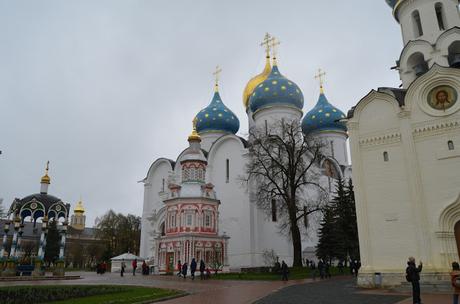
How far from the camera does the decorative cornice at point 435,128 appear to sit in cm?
1274

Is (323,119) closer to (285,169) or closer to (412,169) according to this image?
(285,169)

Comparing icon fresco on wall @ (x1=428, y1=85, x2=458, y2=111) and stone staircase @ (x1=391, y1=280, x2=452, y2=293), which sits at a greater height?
icon fresco on wall @ (x1=428, y1=85, x2=458, y2=111)

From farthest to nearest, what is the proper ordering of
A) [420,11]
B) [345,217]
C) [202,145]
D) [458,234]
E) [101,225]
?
[101,225], [202,145], [345,217], [420,11], [458,234]

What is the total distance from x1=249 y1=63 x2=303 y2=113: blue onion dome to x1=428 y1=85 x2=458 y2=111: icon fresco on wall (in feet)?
51.0

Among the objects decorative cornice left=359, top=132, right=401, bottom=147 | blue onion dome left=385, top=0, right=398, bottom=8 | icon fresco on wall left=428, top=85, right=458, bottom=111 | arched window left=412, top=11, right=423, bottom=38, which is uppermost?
blue onion dome left=385, top=0, right=398, bottom=8

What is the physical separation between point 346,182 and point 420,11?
18876 mm

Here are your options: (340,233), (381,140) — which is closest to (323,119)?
(340,233)

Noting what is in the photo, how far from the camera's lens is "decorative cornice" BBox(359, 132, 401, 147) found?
539 inches

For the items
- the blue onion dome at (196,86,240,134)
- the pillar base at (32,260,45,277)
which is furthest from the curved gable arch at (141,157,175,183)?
the pillar base at (32,260,45,277)

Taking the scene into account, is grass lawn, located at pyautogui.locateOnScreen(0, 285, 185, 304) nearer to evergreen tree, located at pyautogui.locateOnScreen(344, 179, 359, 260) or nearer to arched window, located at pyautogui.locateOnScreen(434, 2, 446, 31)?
evergreen tree, located at pyautogui.locateOnScreen(344, 179, 359, 260)

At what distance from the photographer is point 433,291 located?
10969 millimetres

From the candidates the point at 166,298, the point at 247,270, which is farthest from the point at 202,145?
the point at 166,298

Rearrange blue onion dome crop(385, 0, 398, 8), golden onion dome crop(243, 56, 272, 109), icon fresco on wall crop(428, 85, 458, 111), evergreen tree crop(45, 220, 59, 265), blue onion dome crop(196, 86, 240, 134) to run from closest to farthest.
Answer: icon fresco on wall crop(428, 85, 458, 111)
blue onion dome crop(385, 0, 398, 8)
blue onion dome crop(196, 86, 240, 134)
golden onion dome crop(243, 56, 272, 109)
evergreen tree crop(45, 220, 59, 265)

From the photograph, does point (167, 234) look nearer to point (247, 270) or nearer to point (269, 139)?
point (247, 270)
